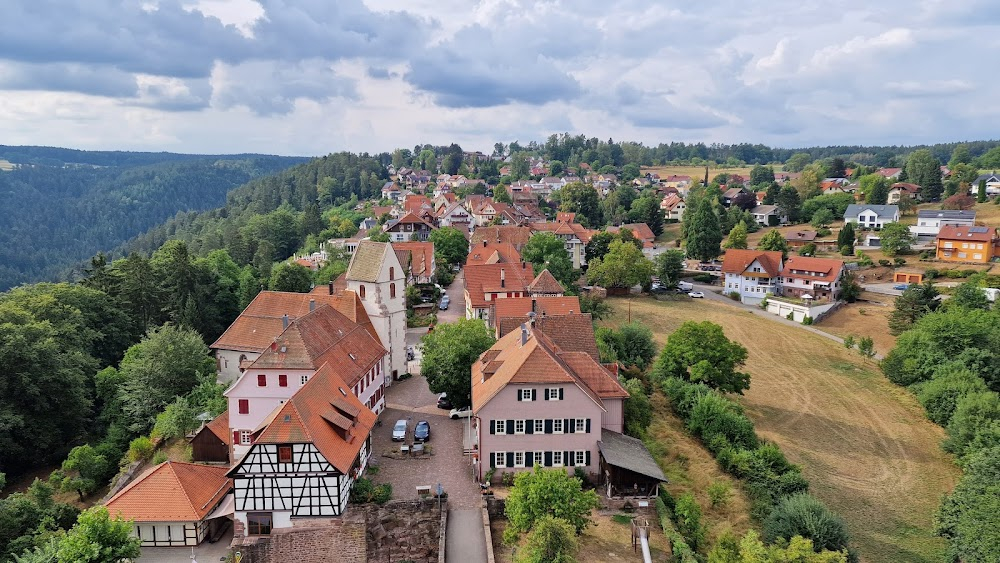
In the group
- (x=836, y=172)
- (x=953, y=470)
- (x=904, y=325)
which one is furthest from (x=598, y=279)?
(x=836, y=172)

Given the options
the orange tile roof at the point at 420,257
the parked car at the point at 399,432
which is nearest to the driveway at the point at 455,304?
the orange tile roof at the point at 420,257

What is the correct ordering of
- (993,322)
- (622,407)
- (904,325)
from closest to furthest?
(622,407), (993,322), (904,325)

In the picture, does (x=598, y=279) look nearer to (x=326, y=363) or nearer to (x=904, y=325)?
(x=904, y=325)

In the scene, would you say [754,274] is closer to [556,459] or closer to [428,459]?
[556,459]

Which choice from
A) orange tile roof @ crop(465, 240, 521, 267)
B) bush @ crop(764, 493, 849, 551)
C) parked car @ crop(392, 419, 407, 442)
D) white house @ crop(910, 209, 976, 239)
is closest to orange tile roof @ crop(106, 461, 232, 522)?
parked car @ crop(392, 419, 407, 442)

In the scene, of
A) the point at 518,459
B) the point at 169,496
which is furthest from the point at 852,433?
the point at 169,496

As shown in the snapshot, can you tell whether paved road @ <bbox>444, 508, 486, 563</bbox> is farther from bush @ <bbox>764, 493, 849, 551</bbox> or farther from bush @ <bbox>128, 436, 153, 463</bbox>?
bush @ <bbox>128, 436, 153, 463</bbox>
